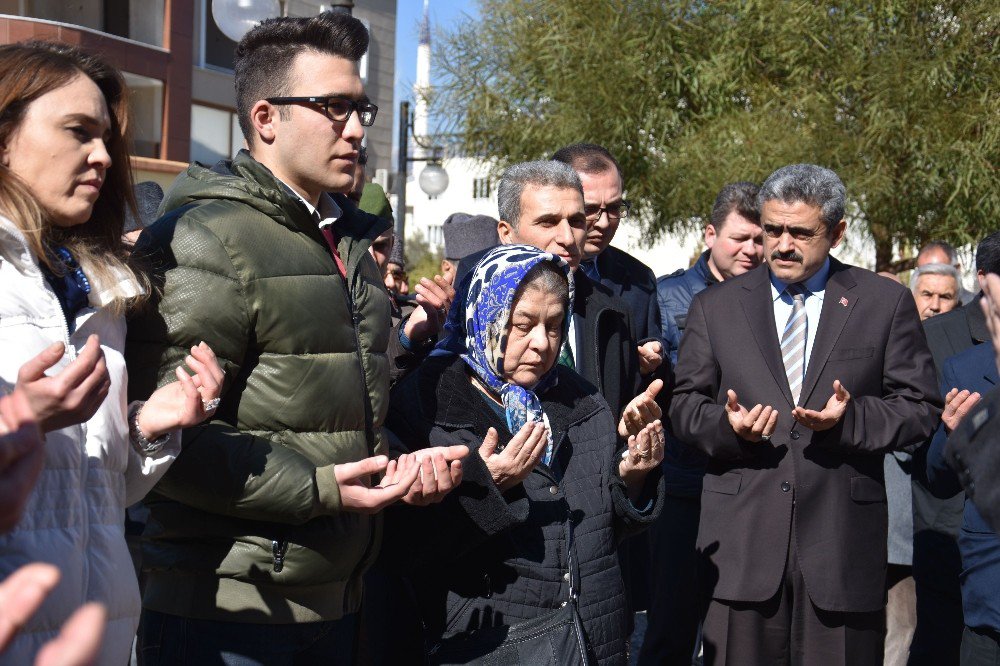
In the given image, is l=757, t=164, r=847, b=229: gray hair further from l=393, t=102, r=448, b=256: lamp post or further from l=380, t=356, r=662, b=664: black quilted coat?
l=393, t=102, r=448, b=256: lamp post

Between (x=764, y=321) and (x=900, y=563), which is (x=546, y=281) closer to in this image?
(x=764, y=321)

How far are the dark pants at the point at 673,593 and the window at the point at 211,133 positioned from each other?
22164 millimetres

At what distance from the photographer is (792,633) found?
15.0 ft

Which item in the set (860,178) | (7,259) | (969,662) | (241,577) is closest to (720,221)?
(969,662)

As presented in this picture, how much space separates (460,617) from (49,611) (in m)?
1.33

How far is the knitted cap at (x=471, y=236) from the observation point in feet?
21.6

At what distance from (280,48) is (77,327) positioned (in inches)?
43.9

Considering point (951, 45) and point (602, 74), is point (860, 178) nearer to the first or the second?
point (951, 45)

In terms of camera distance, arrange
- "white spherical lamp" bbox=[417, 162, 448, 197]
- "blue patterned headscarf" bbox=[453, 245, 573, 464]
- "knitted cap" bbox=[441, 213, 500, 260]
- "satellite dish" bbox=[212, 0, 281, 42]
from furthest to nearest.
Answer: "white spherical lamp" bbox=[417, 162, 448, 197]
"satellite dish" bbox=[212, 0, 281, 42]
"knitted cap" bbox=[441, 213, 500, 260]
"blue patterned headscarf" bbox=[453, 245, 573, 464]

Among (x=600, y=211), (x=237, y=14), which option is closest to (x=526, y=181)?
(x=600, y=211)

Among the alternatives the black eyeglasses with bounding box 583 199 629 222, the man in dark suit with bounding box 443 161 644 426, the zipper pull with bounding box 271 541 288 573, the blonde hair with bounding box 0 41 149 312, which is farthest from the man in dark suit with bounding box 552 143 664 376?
the blonde hair with bounding box 0 41 149 312

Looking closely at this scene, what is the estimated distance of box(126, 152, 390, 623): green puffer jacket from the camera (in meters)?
2.88

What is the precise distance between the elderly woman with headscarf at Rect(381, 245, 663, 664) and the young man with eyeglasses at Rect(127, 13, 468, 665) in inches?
13.1

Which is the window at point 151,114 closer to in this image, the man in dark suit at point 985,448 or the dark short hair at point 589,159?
the dark short hair at point 589,159
